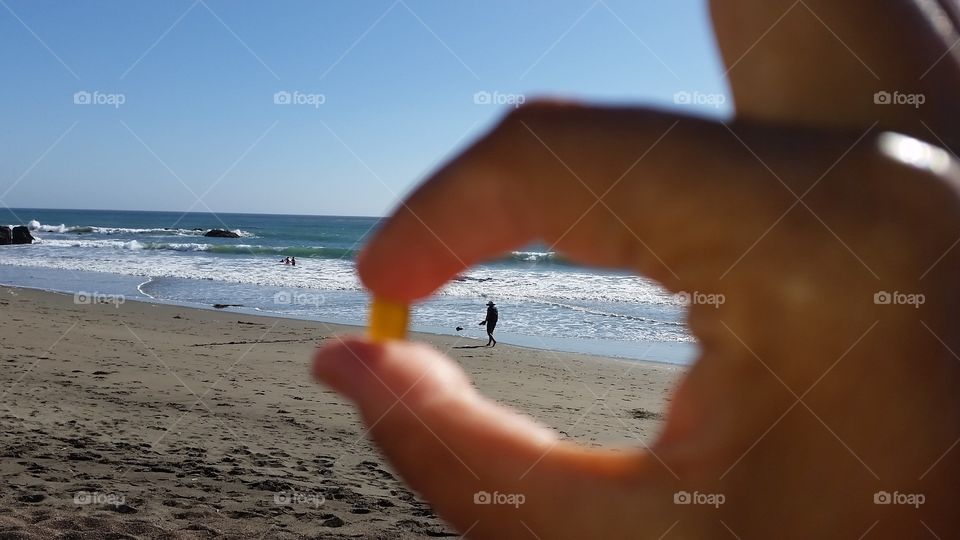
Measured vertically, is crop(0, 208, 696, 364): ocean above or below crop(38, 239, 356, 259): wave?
below

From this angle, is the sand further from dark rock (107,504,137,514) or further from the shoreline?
the shoreline

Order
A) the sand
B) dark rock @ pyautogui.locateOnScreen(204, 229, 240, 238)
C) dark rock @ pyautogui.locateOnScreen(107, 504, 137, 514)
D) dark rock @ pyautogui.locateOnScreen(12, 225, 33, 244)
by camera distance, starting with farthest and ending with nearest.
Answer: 1. dark rock @ pyautogui.locateOnScreen(204, 229, 240, 238)
2. dark rock @ pyautogui.locateOnScreen(12, 225, 33, 244)
3. the sand
4. dark rock @ pyautogui.locateOnScreen(107, 504, 137, 514)

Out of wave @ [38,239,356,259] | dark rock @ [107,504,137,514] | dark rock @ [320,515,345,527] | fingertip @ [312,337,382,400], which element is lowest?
dark rock @ [320,515,345,527]

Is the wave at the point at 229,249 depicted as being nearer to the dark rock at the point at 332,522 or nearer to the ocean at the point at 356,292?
the ocean at the point at 356,292

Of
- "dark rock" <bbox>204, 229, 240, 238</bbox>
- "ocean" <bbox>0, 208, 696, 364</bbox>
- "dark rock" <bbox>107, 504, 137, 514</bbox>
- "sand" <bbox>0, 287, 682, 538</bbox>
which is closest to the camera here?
"dark rock" <bbox>107, 504, 137, 514</bbox>

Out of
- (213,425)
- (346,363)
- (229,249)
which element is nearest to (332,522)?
(213,425)

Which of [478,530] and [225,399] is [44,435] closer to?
[225,399]

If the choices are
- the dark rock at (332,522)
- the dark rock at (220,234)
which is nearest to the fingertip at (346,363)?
the dark rock at (332,522)

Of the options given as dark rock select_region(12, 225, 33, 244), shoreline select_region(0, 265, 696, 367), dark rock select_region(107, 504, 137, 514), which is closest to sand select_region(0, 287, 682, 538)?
dark rock select_region(107, 504, 137, 514)
